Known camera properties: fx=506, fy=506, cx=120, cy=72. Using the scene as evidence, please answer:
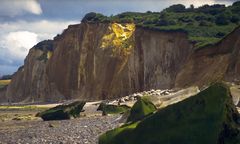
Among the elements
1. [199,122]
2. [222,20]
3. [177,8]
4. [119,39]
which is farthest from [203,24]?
[199,122]

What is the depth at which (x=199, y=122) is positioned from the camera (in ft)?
48.9

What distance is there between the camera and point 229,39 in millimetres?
58406

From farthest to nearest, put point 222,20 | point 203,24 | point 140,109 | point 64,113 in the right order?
point 203,24 < point 222,20 < point 64,113 < point 140,109

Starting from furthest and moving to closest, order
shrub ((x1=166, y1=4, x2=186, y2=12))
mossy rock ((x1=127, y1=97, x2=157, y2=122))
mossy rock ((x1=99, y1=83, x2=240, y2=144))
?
shrub ((x1=166, y1=4, x2=186, y2=12)) < mossy rock ((x1=127, y1=97, x2=157, y2=122)) < mossy rock ((x1=99, y1=83, x2=240, y2=144))

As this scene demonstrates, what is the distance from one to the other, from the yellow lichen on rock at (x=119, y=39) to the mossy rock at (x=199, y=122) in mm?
74202

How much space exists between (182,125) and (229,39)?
147 feet

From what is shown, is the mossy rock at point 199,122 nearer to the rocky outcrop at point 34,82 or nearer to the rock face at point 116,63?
the rock face at point 116,63

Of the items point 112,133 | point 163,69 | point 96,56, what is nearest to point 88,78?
point 96,56

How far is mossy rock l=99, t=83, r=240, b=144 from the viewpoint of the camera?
A: 14.6 metres

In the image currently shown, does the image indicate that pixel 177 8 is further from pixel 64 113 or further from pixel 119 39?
pixel 64 113

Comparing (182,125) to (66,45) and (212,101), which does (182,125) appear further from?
(66,45)

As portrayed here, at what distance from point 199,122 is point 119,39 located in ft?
261

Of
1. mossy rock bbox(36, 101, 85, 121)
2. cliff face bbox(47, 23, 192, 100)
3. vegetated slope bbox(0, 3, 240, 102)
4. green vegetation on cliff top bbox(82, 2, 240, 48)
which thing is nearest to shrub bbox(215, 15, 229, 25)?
green vegetation on cliff top bbox(82, 2, 240, 48)

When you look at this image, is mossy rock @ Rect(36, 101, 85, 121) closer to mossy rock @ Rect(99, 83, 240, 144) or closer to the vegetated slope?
the vegetated slope
